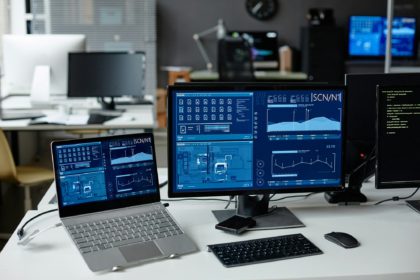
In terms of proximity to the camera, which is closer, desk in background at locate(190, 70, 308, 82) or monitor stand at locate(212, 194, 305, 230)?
monitor stand at locate(212, 194, 305, 230)

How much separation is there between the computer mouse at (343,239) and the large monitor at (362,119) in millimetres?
369

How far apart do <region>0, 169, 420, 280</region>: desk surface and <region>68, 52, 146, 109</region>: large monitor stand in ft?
7.54

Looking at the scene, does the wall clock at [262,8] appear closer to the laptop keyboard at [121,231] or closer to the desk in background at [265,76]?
Result: the desk in background at [265,76]

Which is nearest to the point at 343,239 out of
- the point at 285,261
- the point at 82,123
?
the point at 285,261

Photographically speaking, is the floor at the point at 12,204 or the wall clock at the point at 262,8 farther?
the wall clock at the point at 262,8

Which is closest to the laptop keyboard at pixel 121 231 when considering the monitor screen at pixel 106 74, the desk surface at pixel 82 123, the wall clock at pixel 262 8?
the desk surface at pixel 82 123

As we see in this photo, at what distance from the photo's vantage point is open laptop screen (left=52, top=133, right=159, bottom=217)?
1.94 metres

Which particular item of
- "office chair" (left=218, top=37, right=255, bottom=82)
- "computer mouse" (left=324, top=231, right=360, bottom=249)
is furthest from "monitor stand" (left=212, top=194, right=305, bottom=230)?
"office chair" (left=218, top=37, right=255, bottom=82)

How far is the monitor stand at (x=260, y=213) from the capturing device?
6.80 feet

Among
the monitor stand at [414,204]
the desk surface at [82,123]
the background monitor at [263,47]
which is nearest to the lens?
the monitor stand at [414,204]

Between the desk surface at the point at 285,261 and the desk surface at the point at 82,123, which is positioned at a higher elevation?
the desk surface at the point at 82,123

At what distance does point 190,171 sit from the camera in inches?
80.6

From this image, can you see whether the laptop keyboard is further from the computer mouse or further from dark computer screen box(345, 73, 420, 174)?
dark computer screen box(345, 73, 420, 174)

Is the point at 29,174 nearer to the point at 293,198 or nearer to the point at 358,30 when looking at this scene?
the point at 293,198
